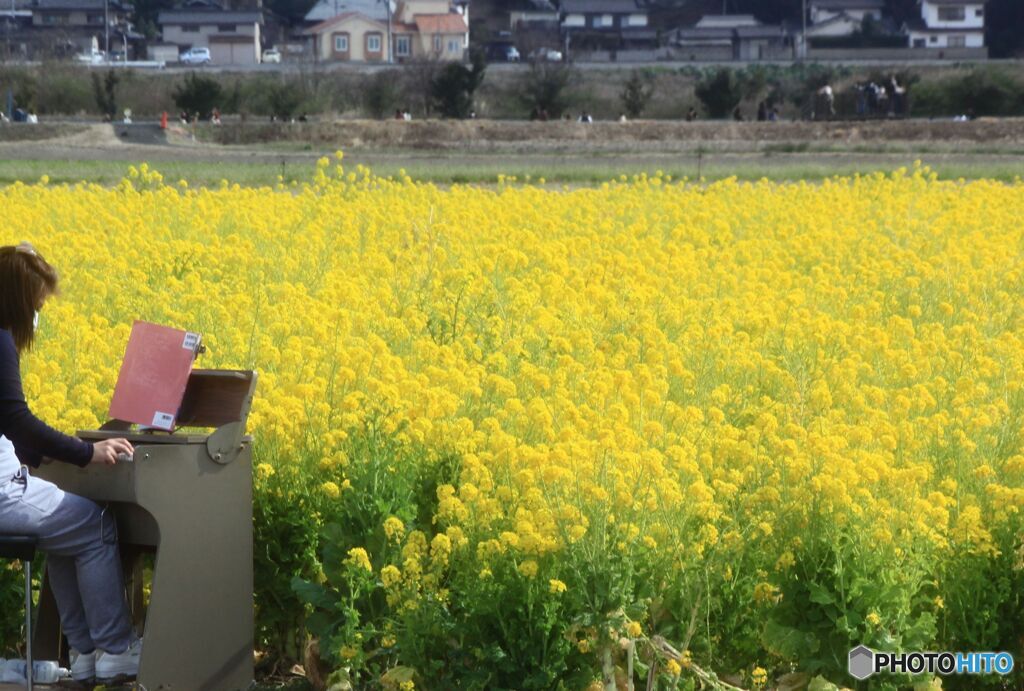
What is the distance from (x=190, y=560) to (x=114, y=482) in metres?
0.30

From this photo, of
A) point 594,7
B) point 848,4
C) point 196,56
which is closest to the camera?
point 196,56

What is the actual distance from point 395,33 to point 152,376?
75421 millimetres

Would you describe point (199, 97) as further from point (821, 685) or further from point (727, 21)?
point (821, 685)

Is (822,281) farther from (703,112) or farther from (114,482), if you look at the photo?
(703,112)

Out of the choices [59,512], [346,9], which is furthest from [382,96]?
[59,512]

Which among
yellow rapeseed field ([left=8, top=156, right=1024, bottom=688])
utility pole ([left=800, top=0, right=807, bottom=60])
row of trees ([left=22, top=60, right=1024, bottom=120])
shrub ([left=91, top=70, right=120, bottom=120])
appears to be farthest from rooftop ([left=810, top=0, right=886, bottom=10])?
yellow rapeseed field ([left=8, top=156, right=1024, bottom=688])

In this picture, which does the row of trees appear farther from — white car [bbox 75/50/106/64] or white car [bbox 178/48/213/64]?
white car [bbox 178/48/213/64]

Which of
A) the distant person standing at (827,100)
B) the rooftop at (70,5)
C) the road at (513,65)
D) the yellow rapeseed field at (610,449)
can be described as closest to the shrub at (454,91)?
the road at (513,65)

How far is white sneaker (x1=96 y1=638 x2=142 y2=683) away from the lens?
13.9 ft

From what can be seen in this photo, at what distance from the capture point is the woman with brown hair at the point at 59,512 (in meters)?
4.06

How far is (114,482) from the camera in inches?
165

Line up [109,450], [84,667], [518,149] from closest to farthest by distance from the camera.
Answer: [109,450] → [84,667] → [518,149]

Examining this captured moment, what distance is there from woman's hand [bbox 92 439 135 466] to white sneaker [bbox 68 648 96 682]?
0.59 metres

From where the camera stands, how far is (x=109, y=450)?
160 inches
